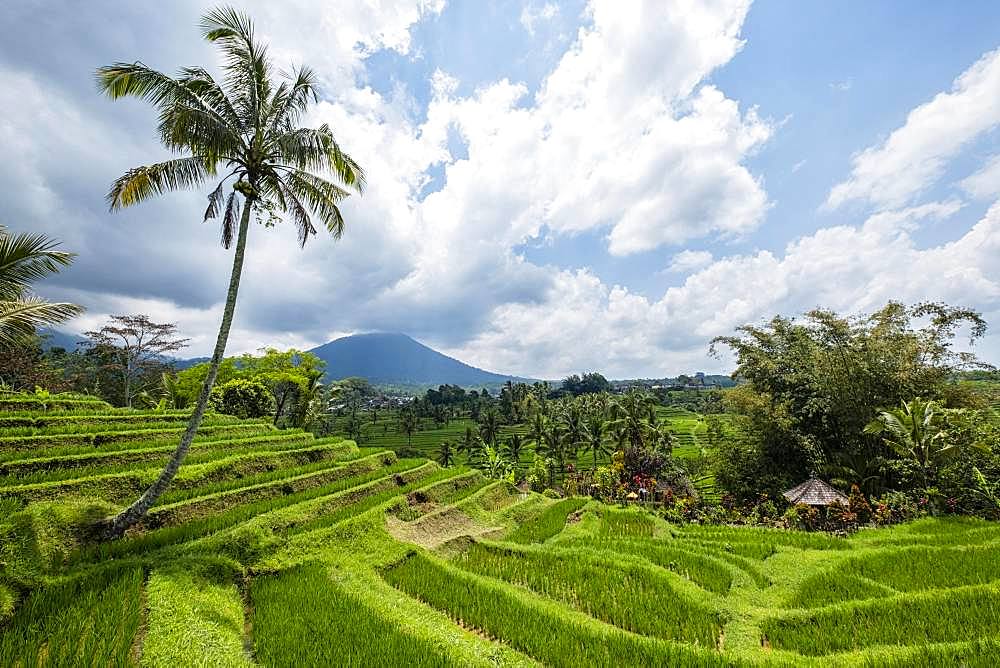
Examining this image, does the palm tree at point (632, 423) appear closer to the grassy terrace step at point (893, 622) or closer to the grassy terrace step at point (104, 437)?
the grassy terrace step at point (893, 622)

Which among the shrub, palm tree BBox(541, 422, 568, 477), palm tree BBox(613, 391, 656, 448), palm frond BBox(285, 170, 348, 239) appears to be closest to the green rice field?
palm frond BBox(285, 170, 348, 239)

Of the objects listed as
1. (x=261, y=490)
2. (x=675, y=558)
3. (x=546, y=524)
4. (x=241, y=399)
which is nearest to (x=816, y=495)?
(x=675, y=558)

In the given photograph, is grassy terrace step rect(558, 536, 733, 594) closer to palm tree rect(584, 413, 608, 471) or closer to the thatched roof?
the thatched roof

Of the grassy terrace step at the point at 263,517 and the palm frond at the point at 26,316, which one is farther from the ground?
the palm frond at the point at 26,316

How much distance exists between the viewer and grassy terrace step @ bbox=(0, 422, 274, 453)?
9047mm

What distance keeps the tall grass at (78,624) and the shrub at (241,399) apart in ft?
70.3

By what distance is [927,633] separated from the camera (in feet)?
17.2

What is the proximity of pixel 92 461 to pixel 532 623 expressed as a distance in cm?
1025

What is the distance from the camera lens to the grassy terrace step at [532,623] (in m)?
4.73

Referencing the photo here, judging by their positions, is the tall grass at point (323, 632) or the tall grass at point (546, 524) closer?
the tall grass at point (323, 632)

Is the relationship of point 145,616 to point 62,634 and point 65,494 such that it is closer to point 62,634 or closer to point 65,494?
point 62,634

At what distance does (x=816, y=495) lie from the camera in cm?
1379

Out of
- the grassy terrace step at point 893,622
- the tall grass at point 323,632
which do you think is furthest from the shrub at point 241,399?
the grassy terrace step at point 893,622

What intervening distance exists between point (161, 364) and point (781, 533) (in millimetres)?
45891
